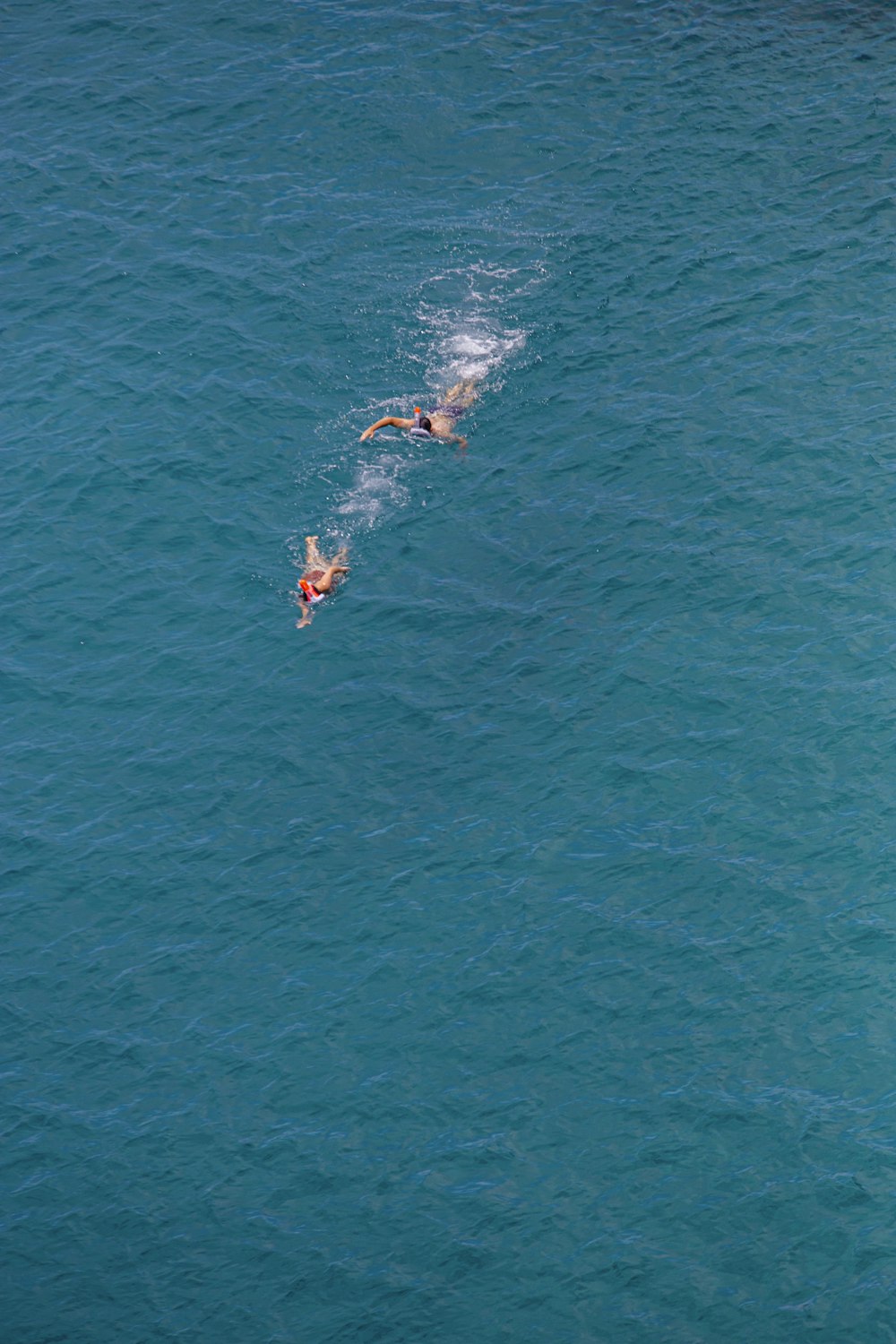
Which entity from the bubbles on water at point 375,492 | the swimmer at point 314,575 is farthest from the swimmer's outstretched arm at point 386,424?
the swimmer at point 314,575

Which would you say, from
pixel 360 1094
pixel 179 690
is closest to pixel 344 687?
pixel 179 690

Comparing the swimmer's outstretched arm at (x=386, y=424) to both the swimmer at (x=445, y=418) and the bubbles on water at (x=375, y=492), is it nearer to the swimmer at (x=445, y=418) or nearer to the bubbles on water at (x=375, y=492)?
the swimmer at (x=445, y=418)

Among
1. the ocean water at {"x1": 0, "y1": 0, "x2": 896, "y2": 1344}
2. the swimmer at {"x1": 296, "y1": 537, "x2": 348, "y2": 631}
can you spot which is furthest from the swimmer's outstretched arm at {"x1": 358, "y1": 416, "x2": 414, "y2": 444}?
the swimmer at {"x1": 296, "y1": 537, "x2": 348, "y2": 631}

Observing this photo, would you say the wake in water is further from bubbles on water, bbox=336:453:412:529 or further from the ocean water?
the ocean water

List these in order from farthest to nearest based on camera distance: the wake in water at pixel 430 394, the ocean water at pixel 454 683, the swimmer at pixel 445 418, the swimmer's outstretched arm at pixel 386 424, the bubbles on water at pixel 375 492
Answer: the swimmer at pixel 445 418
the swimmer's outstretched arm at pixel 386 424
the wake in water at pixel 430 394
the bubbles on water at pixel 375 492
the ocean water at pixel 454 683

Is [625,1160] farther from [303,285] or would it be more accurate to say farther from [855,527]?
[303,285]

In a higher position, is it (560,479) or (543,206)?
(543,206)

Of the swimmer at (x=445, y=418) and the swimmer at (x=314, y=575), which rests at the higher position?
the swimmer at (x=445, y=418)

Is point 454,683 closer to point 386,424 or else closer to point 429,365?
point 386,424
